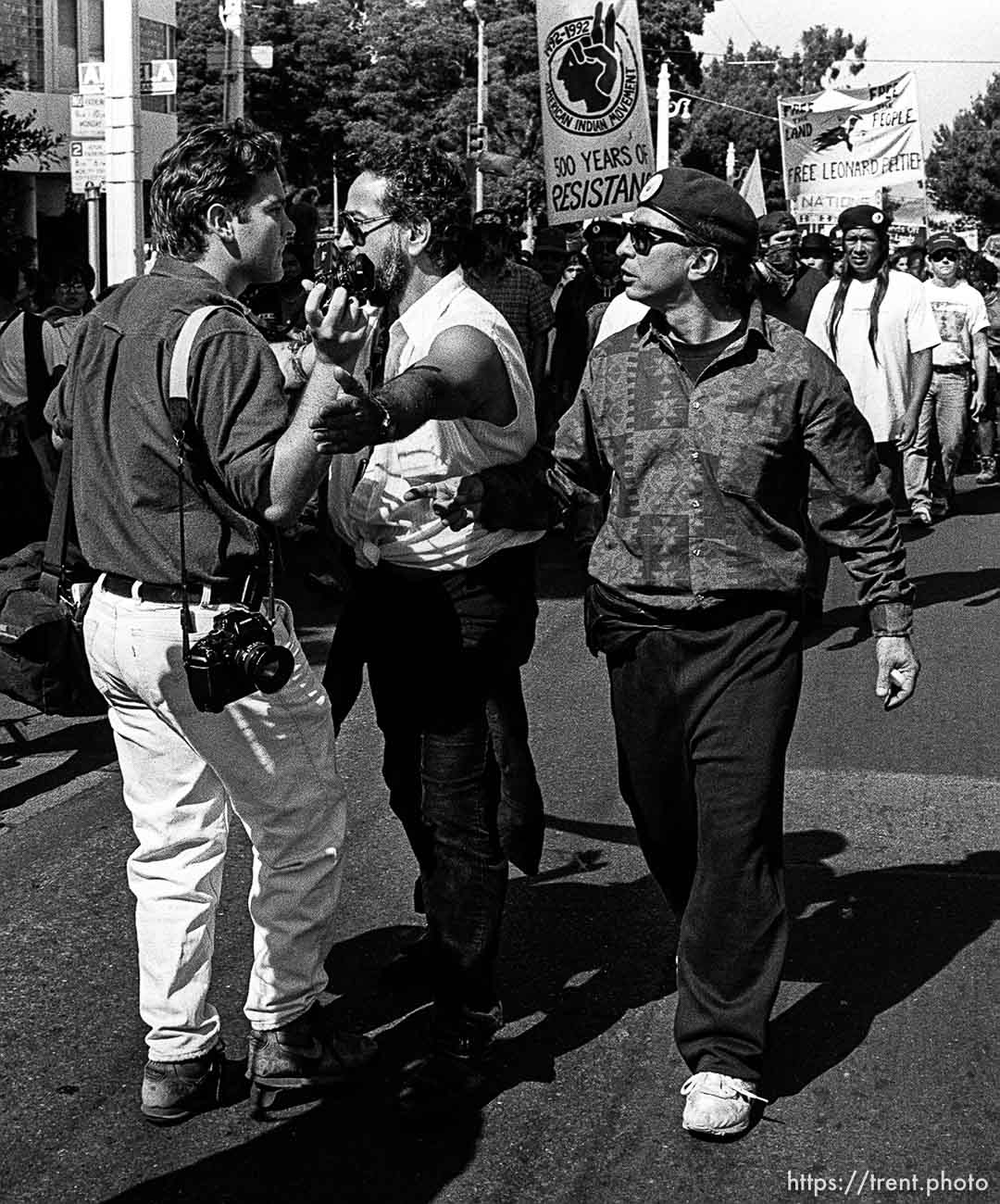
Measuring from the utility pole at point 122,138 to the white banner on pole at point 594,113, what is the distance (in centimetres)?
303

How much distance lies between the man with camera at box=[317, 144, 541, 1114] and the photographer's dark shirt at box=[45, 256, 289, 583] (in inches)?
18.0

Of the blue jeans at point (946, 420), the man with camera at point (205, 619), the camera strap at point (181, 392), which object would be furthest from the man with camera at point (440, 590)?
the blue jeans at point (946, 420)

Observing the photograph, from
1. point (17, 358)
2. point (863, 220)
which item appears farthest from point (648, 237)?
point (863, 220)

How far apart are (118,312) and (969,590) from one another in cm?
775

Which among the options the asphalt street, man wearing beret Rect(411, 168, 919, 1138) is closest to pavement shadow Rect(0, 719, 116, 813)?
the asphalt street

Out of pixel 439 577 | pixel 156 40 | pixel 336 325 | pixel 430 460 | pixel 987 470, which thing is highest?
pixel 156 40

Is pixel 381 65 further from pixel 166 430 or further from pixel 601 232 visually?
pixel 166 430

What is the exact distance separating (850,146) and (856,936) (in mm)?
17246

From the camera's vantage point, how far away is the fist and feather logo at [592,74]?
1361cm

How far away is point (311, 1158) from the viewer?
373 centimetres

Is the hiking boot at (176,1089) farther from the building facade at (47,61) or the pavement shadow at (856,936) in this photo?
the building facade at (47,61)

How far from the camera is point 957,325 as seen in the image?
14.1m

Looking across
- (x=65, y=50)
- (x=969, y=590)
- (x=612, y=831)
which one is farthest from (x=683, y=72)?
(x=612, y=831)

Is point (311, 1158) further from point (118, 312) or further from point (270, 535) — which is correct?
point (118, 312)
